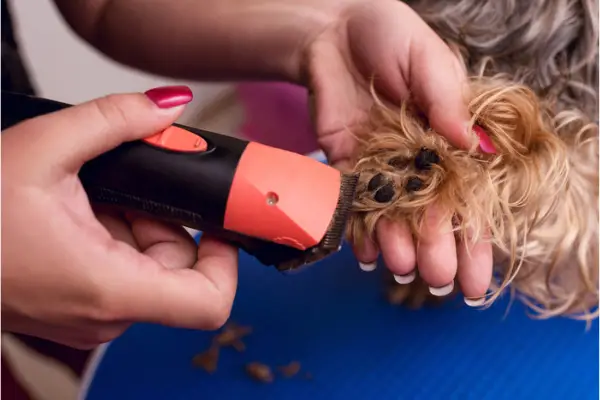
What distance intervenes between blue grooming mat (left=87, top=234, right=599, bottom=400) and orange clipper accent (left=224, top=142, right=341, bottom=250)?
0.37 metres

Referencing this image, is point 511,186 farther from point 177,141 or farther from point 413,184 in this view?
point 177,141

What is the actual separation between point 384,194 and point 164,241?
0.68 feet

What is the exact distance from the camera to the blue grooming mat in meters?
0.89

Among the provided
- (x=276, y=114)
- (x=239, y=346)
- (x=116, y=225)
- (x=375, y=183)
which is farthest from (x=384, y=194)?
(x=276, y=114)

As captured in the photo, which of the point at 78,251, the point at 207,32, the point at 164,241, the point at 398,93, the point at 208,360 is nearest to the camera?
the point at 78,251

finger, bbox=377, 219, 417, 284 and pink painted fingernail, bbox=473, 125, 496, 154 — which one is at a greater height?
pink painted fingernail, bbox=473, 125, 496, 154

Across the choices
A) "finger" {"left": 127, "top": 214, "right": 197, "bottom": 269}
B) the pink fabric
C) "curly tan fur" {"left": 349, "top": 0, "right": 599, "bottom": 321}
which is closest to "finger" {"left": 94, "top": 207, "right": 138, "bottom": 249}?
"finger" {"left": 127, "top": 214, "right": 197, "bottom": 269}

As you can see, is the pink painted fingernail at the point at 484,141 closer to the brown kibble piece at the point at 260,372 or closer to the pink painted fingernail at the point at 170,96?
the pink painted fingernail at the point at 170,96

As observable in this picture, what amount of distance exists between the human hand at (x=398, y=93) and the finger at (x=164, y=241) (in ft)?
0.56

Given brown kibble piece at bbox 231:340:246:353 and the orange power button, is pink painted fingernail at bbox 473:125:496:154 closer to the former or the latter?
the orange power button

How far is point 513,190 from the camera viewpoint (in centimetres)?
75

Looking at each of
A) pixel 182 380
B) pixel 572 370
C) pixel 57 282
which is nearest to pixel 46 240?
pixel 57 282

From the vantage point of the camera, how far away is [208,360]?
0.93 meters

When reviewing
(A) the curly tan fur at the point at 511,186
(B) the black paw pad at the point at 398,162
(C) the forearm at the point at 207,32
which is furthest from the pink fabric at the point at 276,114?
(B) the black paw pad at the point at 398,162
